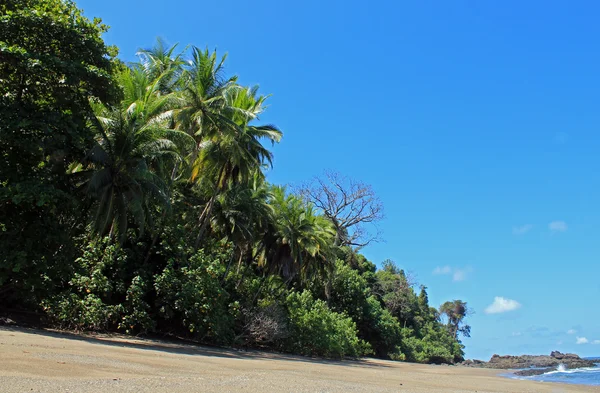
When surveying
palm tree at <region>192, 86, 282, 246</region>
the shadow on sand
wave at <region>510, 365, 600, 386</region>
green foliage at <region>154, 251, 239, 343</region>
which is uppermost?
palm tree at <region>192, 86, 282, 246</region>

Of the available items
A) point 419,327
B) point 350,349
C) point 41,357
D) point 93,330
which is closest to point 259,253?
point 350,349

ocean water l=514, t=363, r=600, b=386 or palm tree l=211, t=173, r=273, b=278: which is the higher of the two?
palm tree l=211, t=173, r=273, b=278

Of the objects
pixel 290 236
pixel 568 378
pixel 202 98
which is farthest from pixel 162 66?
pixel 568 378

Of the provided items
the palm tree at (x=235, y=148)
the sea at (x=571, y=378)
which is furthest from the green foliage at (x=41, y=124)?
the sea at (x=571, y=378)

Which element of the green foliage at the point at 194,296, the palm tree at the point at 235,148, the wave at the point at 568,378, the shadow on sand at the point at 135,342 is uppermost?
the palm tree at the point at 235,148

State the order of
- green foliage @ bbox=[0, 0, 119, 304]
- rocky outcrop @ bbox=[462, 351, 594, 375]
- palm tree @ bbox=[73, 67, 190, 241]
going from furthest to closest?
rocky outcrop @ bbox=[462, 351, 594, 375], palm tree @ bbox=[73, 67, 190, 241], green foliage @ bbox=[0, 0, 119, 304]

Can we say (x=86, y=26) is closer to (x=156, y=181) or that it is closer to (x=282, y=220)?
(x=156, y=181)

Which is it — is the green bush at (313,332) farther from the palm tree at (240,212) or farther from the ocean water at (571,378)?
the ocean water at (571,378)

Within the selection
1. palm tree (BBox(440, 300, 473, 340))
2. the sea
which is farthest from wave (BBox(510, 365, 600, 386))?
palm tree (BBox(440, 300, 473, 340))

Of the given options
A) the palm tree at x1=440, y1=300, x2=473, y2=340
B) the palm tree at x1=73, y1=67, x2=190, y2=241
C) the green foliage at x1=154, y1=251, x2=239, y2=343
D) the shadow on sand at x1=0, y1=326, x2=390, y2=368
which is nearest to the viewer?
the shadow on sand at x1=0, y1=326, x2=390, y2=368

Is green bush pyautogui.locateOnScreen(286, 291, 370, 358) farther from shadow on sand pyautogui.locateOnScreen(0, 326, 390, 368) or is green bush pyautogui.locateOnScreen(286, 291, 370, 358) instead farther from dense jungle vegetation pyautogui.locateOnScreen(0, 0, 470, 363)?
shadow on sand pyautogui.locateOnScreen(0, 326, 390, 368)

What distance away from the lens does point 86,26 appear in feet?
47.8

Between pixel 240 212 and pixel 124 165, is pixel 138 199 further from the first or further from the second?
pixel 240 212

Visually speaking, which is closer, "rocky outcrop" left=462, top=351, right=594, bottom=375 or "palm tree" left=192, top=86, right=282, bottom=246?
"palm tree" left=192, top=86, right=282, bottom=246
